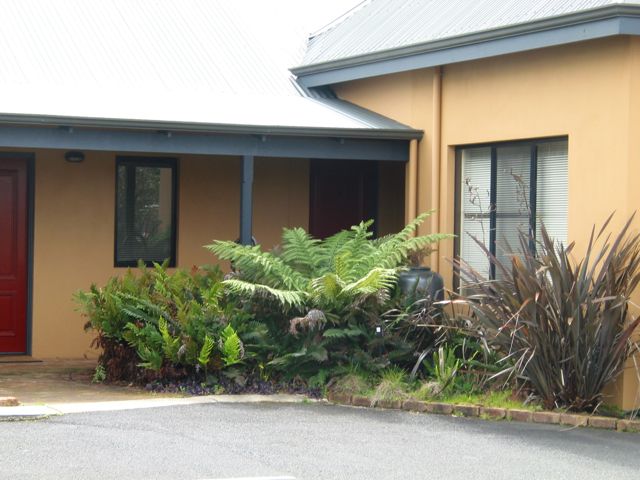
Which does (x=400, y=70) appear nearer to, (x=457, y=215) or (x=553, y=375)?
(x=457, y=215)

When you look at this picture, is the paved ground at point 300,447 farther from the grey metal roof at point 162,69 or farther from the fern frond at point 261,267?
the grey metal roof at point 162,69

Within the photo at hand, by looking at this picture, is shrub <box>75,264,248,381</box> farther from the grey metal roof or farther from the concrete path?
the grey metal roof

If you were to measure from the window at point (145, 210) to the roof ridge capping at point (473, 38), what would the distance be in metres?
2.23

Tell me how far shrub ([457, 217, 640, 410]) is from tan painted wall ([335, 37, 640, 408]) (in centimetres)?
46

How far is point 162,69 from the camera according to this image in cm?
1462

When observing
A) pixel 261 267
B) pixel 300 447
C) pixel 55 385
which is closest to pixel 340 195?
pixel 261 267

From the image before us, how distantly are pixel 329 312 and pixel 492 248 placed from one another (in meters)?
2.12

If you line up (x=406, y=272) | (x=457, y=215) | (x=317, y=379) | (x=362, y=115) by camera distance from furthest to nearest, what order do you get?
(x=362, y=115)
(x=457, y=215)
(x=406, y=272)
(x=317, y=379)

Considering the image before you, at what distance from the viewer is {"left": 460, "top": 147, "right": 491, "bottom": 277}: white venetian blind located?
12.6 metres

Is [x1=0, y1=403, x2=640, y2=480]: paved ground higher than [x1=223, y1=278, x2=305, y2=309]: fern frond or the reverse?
the reverse

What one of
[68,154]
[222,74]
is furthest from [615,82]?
[68,154]

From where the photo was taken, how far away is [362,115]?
553 inches

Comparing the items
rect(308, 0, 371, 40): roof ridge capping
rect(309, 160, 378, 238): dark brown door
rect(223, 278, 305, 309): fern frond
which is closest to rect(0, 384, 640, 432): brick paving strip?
rect(223, 278, 305, 309): fern frond

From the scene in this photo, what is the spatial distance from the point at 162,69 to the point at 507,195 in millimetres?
4856
